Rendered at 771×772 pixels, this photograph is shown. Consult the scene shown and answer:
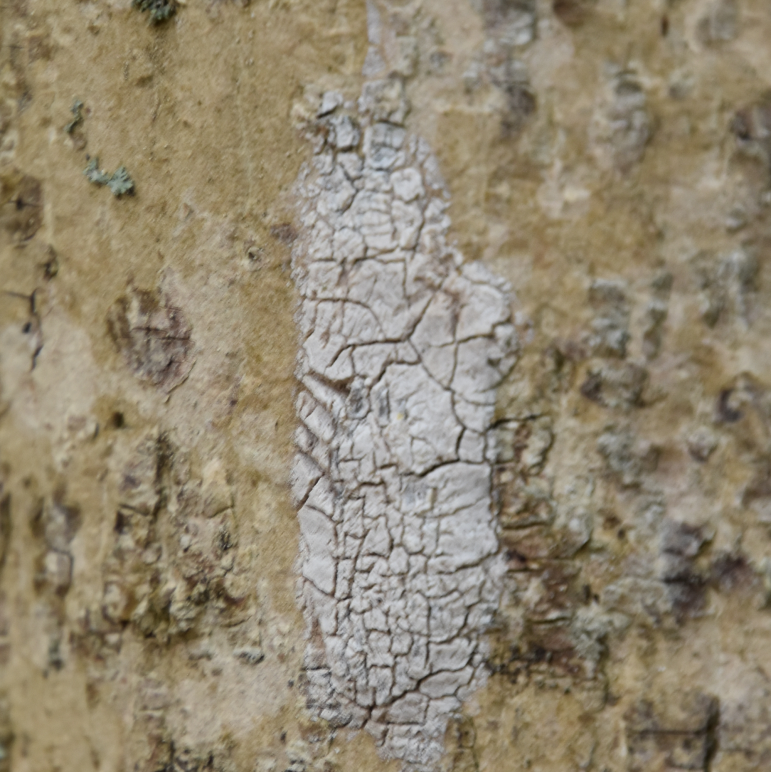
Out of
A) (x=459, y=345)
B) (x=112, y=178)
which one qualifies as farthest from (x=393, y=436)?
(x=112, y=178)

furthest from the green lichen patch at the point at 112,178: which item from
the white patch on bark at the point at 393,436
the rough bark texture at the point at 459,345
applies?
the white patch on bark at the point at 393,436

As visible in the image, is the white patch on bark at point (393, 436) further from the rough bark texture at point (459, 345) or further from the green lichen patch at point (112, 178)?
the green lichen patch at point (112, 178)

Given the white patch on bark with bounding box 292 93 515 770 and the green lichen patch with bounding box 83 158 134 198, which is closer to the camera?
the white patch on bark with bounding box 292 93 515 770

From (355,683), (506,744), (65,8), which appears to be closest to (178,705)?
(355,683)

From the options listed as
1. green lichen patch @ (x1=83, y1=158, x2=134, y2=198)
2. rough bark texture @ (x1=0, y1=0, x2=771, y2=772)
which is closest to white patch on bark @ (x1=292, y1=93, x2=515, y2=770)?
rough bark texture @ (x1=0, y1=0, x2=771, y2=772)

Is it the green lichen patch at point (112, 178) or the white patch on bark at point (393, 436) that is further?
the green lichen patch at point (112, 178)

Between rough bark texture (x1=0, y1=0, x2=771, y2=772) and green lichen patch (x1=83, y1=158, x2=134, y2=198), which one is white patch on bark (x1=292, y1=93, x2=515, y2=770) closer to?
rough bark texture (x1=0, y1=0, x2=771, y2=772)

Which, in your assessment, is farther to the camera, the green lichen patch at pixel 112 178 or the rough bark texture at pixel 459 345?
the green lichen patch at pixel 112 178

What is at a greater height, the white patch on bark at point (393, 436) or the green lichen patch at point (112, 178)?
the green lichen patch at point (112, 178)

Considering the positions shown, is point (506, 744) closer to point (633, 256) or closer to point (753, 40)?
point (633, 256)
